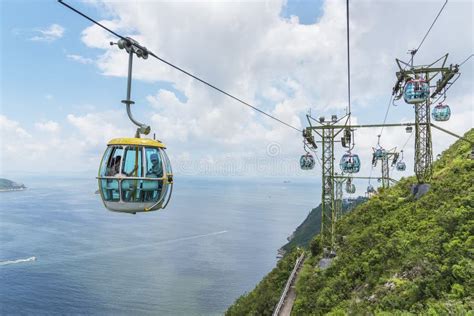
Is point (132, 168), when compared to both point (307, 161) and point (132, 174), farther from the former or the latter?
point (307, 161)

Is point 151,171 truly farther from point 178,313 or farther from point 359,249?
point 178,313

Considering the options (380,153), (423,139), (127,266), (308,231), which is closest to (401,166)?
(380,153)

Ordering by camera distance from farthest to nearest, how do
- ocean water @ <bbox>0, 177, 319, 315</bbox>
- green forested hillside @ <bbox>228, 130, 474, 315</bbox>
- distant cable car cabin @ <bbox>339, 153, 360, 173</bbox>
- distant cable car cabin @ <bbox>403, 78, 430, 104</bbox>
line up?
ocean water @ <bbox>0, 177, 319, 315</bbox>
distant cable car cabin @ <bbox>339, 153, 360, 173</bbox>
distant cable car cabin @ <bbox>403, 78, 430, 104</bbox>
green forested hillside @ <bbox>228, 130, 474, 315</bbox>

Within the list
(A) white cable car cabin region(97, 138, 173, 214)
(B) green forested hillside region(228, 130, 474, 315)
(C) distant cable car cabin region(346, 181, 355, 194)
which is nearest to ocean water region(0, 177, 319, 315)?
(C) distant cable car cabin region(346, 181, 355, 194)

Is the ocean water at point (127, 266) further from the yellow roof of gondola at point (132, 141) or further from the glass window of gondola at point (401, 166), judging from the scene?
the yellow roof of gondola at point (132, 141)

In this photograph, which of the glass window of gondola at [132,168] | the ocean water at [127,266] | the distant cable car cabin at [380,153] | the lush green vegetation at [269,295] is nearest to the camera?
the glass window of gondola at [132,168]

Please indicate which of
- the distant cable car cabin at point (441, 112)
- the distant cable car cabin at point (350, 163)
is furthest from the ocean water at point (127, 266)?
the distant cable car cabin at point (441, 112)

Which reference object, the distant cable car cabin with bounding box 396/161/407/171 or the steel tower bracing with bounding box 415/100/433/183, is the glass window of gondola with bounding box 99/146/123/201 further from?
the distant cable car cabin with bounding box 396/161/407/171
